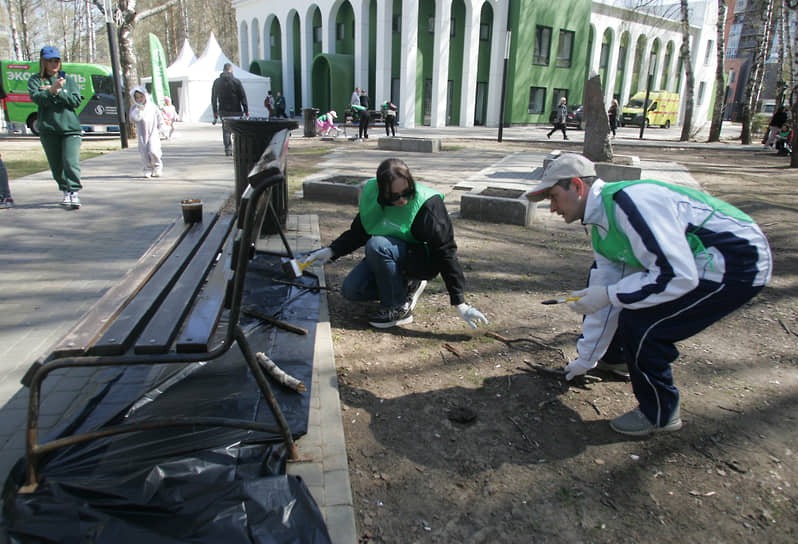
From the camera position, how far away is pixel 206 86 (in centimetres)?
2977

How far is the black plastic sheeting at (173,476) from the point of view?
1.65 metres

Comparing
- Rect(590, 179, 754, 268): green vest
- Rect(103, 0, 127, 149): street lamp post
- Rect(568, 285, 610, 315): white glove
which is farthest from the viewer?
Rect(103, 0, 127, 149): street lamp post

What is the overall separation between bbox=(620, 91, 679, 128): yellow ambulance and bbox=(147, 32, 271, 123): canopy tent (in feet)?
68.5

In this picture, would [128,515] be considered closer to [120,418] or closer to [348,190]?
[120,418]

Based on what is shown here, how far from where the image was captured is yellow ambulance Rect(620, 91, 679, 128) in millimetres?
31953

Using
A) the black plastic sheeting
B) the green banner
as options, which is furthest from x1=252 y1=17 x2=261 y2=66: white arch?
the black plastic sheeting

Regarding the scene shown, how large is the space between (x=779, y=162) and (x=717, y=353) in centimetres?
1437

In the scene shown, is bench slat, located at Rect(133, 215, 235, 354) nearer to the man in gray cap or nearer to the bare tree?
the man in gray cap

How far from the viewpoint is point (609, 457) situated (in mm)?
2340

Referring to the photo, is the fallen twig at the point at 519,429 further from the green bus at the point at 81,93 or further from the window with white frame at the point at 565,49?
the window with white frame at the point at 565,49

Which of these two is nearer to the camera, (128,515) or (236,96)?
(128,515)

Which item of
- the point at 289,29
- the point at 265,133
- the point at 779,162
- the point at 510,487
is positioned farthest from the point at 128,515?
the point at 289,29

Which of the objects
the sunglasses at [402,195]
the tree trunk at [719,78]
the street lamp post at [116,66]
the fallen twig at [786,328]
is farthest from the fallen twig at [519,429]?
the tree trunk at [719,78]

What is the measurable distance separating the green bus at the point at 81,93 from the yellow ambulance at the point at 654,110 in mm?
26579
